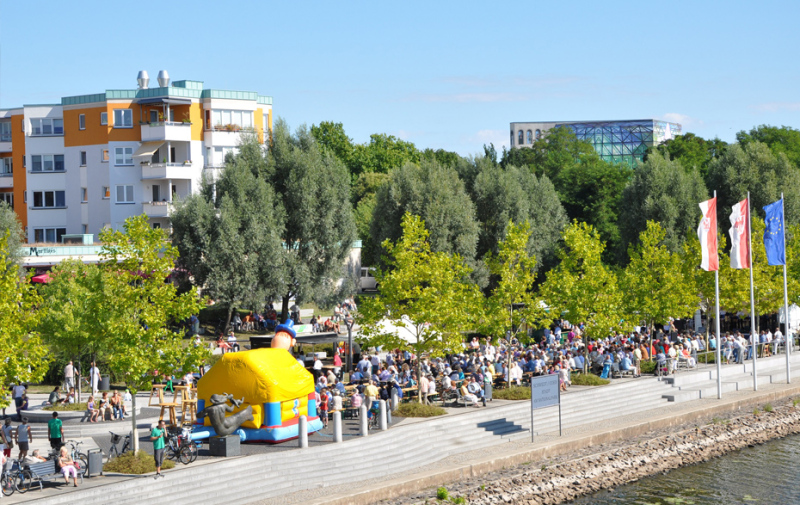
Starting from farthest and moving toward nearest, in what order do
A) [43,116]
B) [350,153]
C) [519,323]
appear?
[350,153] → [43,116] → [519,323]

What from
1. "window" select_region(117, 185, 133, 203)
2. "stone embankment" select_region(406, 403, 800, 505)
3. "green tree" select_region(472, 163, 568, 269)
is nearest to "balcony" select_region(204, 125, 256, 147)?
"window" select_region(117, 185, 133, 203)

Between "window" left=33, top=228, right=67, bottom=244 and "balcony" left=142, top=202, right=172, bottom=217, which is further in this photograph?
"window" left=33, top=228, right=67, bottom=244

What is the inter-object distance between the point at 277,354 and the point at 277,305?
1274 inches

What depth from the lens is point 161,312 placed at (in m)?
24.0

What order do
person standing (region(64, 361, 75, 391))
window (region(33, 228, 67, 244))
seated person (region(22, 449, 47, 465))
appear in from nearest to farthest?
1. seated person (region(22, 449, 47, 465))
2. person standing (region(64, 361, 75, 391))
3. window (region(33, 228, 67, 244))

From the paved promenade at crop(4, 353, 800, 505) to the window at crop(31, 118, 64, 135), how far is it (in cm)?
4484

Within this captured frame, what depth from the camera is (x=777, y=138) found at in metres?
85.9

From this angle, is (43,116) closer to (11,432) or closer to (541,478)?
(11,432)

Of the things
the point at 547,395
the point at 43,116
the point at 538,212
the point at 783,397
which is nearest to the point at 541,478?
the point at 547,395

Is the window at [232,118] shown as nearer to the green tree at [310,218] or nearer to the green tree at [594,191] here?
the green tree at [310,218]

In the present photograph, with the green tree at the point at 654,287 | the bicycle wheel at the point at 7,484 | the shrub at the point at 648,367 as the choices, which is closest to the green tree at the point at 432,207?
the green tree at the point at 654,287

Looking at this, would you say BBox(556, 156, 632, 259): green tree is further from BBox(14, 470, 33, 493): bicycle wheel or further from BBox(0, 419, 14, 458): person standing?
BBox(14, 470, 33, 493): bicycle wheel

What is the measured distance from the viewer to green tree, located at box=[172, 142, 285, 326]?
49000 millimetres

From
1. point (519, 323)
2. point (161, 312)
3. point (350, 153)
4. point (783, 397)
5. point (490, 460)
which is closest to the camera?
point (161, 312)
